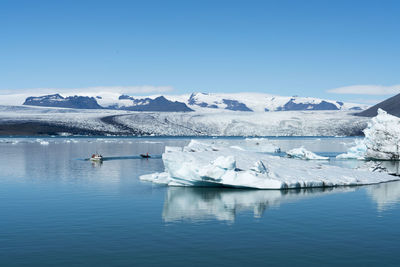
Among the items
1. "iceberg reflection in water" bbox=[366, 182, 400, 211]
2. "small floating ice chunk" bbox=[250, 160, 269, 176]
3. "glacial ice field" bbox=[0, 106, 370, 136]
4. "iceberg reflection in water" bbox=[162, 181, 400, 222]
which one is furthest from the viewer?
"glacial ice field" bbox=[0, 106, 370, 136]

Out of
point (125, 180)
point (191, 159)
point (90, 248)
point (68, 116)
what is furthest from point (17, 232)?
point (68, 116)

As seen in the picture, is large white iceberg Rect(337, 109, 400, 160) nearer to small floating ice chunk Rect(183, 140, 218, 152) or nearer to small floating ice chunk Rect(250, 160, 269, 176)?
small floating ice chunk Rect(183, 140, 218, 152)

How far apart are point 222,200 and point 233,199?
0.55 m

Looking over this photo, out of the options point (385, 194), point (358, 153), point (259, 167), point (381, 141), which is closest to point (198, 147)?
point (259, 167)

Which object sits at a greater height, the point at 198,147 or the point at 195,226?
the point at 198,147

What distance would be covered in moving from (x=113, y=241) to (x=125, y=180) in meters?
15.2

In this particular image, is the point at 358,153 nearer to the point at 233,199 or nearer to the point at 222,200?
the point at 233,199

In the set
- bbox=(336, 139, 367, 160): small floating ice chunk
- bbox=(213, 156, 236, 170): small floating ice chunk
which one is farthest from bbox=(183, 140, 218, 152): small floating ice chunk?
bbox=(336, 139, 367, 160): small floating ice chunk

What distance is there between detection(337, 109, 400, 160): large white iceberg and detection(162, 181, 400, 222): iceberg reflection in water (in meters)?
22.7

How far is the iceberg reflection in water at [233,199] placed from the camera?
700 inches

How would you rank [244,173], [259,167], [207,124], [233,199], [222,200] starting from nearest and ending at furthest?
[222,200] → [233,199] → [244,173] → [259,167] → [207,124]

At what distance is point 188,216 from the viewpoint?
17.5 m

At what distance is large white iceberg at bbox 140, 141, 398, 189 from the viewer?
2372 centimetres

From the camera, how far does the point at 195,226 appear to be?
15633 mm
